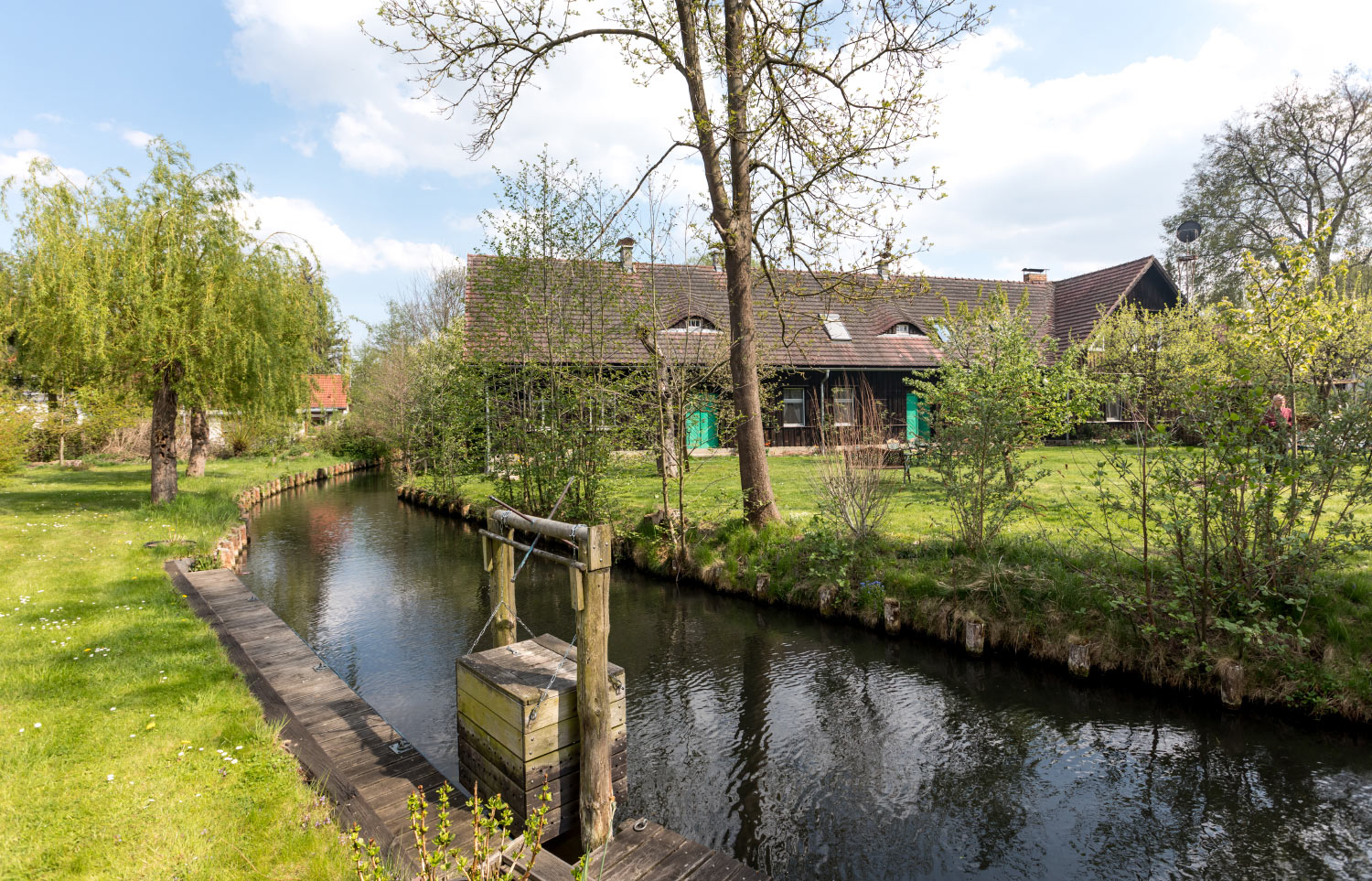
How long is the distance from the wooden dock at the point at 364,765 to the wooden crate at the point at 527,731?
274 millimetres

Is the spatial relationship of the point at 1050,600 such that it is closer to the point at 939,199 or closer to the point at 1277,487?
the point at 1277,487

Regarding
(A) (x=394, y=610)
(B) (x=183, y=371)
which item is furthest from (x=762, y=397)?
(B) (x=183, y=371)

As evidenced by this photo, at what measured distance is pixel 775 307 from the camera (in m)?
10.8

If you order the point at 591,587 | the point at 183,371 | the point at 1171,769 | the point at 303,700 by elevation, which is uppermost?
the point at 183,371

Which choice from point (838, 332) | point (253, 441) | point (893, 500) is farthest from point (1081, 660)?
point (253, 441)

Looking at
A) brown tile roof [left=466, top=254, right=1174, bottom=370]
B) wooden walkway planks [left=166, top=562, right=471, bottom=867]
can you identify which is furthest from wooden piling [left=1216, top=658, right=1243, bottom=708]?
wooden walkway planks [left=166, top=562, right=471, bottom=867]

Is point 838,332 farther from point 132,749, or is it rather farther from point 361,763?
point 132,749

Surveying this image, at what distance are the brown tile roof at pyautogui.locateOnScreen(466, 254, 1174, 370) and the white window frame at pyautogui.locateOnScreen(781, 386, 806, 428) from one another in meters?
0.95

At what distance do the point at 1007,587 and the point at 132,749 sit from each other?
7564 millimetres

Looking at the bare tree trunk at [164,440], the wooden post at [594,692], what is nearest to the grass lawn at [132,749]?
the wooden post at [594,692]

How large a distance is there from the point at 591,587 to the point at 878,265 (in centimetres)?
687

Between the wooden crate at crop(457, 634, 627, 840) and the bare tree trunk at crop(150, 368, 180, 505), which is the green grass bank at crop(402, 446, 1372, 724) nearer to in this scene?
the wooden crate at crop(457, 634, 627, 840)

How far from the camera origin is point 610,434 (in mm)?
11086

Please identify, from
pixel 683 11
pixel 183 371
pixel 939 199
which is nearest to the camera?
pixel 939 199
